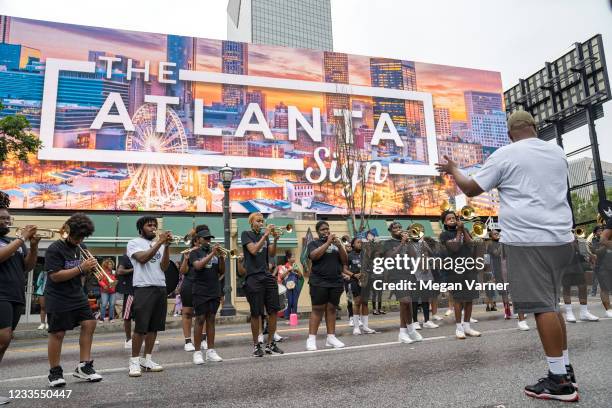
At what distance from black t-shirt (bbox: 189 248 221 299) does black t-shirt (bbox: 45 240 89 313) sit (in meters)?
1.70

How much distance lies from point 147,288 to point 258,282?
1678mm

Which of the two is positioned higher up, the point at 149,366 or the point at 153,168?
the point at 153,168

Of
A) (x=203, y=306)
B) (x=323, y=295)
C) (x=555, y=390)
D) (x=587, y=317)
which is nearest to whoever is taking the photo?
(x=555, y=390)

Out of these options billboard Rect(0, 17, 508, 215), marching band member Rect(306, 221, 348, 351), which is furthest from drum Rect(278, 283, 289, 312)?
billboard Rect(0, 17, 508, 215)

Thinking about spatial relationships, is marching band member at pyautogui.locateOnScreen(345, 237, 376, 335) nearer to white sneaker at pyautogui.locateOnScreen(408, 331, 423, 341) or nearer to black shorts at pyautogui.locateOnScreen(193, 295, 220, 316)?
white sneaker at pyautogui.locateOnScreen(408, 331, 423, 341)

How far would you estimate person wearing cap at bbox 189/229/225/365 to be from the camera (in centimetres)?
644

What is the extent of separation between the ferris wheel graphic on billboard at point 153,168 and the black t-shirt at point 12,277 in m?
22.1

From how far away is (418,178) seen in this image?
31.7 metres

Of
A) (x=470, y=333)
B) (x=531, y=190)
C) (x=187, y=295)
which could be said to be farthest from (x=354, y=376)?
(x=187, y=295)

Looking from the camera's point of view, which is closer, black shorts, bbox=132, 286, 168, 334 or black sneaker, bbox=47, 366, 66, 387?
black sneaker, bbox=47, 366, 66, 387

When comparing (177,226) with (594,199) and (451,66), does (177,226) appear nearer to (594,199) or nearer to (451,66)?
(451,66)

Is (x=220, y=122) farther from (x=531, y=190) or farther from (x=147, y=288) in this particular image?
(x=531, y=190)

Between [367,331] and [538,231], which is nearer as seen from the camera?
[538,231]

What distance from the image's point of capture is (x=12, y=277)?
4.59 metres
